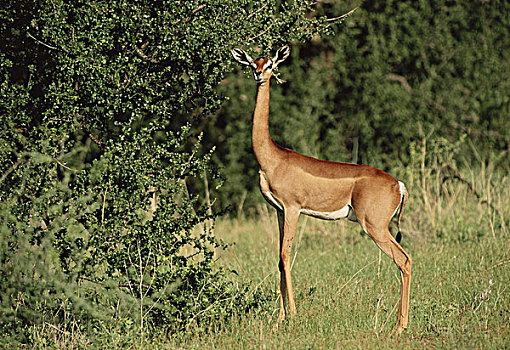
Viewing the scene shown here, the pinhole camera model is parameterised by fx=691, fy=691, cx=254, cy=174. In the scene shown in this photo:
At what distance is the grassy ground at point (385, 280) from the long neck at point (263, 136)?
3.52 feet

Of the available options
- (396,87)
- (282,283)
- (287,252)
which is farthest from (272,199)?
(396,87)

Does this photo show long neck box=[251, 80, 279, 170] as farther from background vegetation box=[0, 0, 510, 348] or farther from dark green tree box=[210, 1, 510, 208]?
dark green tree box=[210, 1, 510, 208]

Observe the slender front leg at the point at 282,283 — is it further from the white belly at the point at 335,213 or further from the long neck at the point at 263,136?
the long neck at the point at 263,136

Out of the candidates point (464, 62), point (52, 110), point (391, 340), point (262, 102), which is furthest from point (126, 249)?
point (464, 62)

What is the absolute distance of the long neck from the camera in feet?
18.2

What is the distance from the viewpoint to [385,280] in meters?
7.03

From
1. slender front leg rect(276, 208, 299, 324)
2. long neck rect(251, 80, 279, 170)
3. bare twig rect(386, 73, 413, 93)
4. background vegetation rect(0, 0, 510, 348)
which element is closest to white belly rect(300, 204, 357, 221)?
slender front leg rect(276, 208, 299, 324)

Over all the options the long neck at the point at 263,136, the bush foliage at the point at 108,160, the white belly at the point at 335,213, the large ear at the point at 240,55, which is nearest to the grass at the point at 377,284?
the bush foliage at the point at 108,160

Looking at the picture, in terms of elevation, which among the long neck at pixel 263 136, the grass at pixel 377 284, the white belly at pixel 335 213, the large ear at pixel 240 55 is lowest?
the grass at pixel 377 284

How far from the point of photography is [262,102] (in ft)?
18.3

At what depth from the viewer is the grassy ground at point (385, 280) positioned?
211 inches

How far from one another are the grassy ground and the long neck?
107cm

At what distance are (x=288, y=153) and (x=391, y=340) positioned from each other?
1662 millimetres

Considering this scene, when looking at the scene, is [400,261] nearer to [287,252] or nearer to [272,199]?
[287,252]
